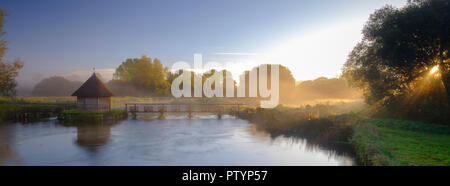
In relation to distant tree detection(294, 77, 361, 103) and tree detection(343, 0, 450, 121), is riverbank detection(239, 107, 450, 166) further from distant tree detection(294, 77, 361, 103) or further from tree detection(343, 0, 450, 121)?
distant tree detection(294, 77, 361, 103)

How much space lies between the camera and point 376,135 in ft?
44.5

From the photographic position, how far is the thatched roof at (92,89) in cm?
2723

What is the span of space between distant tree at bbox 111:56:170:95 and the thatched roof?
36.3 m

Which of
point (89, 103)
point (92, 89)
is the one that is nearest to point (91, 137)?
point (89, 103)

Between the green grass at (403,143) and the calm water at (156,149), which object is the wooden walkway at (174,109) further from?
the green grass at (403,143)

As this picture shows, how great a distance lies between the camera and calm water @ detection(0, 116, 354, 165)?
12805mm

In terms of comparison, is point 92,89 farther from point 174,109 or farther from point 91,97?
point 174,109

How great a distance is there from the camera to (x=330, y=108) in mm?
27281

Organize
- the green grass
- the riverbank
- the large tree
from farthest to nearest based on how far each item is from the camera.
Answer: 1. the large tree
2. the riverbank
3. the green grass

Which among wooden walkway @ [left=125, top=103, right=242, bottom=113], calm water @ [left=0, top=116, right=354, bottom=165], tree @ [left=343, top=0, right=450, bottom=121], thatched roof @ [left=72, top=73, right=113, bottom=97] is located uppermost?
tree @ [left=343, top=0, right=450, bottom=121]

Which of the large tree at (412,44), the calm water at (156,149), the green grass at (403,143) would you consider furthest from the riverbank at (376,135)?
the large tree at (412,44)

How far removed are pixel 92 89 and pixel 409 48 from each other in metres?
28.4

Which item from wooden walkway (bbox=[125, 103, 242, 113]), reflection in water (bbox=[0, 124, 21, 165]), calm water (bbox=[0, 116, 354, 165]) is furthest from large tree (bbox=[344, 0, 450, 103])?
reflection in water (bbox=[0, 124, 21, 165])
